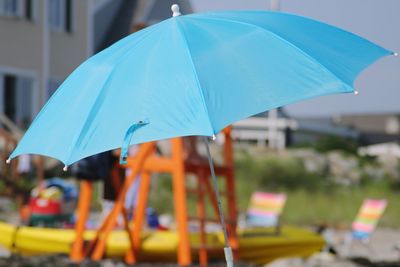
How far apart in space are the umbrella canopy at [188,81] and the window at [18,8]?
17.1 m

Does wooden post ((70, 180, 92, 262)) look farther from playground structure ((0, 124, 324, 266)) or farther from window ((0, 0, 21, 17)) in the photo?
window ((0, 0, 21, 17))

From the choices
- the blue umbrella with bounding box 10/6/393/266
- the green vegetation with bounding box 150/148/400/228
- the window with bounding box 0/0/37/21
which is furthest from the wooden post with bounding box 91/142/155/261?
the window with bounding box 0/0/37/21

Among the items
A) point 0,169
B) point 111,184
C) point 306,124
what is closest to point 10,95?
point 0,169

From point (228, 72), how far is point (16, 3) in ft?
59.8

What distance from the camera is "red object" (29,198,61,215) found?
10.5 metres

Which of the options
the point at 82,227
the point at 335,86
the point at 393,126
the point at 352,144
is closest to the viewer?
the point at 335,86

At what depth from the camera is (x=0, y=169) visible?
53.6ft

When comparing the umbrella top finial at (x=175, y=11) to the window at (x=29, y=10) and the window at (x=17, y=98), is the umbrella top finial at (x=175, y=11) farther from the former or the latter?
the window at (x=29, y=10)

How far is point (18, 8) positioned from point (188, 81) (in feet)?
60.1

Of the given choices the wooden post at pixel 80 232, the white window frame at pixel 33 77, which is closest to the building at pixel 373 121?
the white window frame at pixel 33 77

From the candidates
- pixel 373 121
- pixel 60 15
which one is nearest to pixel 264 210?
pixel 60 15

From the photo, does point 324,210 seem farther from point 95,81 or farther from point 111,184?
point 95,81

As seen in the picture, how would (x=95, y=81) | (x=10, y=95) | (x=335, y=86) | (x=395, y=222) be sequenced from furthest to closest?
1. (x=10, y=95)
2. (x=395, y=222)
3. (x=95, y=81)
4. (x=335, y=86)

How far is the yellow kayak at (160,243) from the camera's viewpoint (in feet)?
29.0
